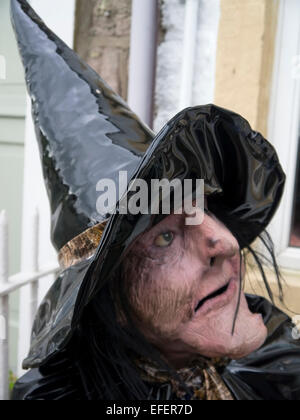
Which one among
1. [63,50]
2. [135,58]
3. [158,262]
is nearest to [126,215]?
[158,262]

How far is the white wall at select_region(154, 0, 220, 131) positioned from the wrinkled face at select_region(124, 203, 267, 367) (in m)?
1.37

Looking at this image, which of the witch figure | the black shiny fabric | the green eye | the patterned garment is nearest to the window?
the black shiny fabric

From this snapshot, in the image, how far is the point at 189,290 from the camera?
84 centimetres

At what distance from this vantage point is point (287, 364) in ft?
3.50

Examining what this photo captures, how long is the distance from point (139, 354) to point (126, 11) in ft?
5.49

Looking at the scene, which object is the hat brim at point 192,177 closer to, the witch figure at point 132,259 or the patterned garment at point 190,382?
the witch figure at point 132,259

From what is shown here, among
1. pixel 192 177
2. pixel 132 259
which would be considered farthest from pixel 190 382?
pixel 192 177

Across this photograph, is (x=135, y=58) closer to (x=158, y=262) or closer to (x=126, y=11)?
(x=126, y=11)

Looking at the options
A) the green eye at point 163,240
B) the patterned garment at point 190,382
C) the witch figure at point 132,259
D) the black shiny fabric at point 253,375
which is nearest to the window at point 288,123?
the black shiny fabric at point 253,375

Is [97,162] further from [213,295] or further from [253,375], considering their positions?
[253,375]

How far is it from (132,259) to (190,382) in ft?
1.00

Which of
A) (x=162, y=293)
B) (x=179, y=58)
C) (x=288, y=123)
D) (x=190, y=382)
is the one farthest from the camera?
(x=179, y=58)

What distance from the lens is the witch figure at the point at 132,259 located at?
0.80 m

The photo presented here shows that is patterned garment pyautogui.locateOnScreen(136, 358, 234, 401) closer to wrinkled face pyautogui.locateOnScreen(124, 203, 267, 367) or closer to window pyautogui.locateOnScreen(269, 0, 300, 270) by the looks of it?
wrinkled face pyautogui.locateOnScreen(124, 203, 267, 367)
